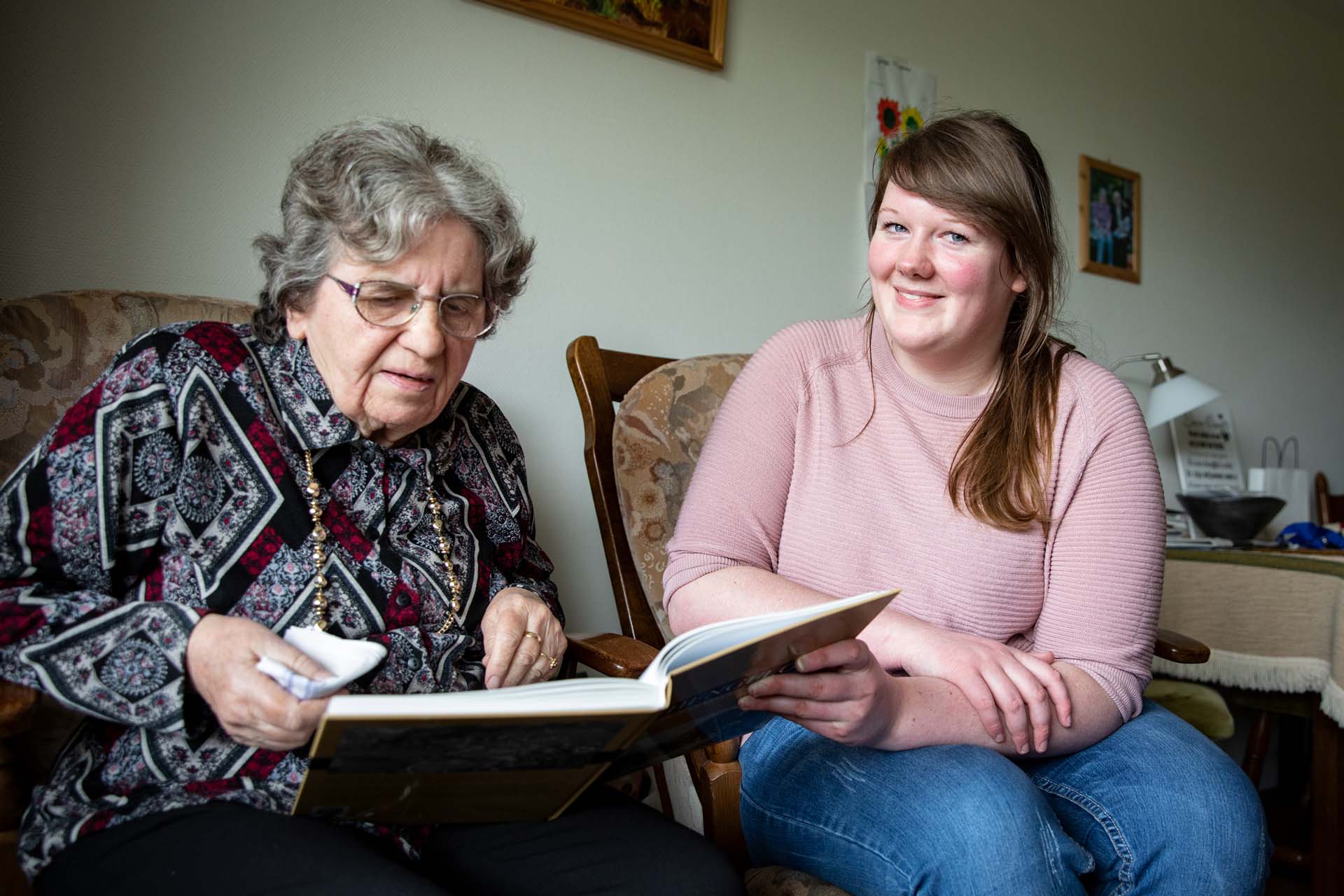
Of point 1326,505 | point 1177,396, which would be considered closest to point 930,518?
point 1177,396

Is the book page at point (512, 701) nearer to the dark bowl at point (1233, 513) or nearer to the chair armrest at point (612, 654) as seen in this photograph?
the chair armrest at point (612, 654)

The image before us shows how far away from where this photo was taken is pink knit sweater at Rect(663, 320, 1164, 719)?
1112 mm

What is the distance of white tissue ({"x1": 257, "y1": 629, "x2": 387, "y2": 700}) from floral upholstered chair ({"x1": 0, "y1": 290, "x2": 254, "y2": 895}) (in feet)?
1.28

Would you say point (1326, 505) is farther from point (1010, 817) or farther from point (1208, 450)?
point (1010, 817)

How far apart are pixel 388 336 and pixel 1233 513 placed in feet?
7.86

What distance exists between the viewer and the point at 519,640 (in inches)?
40.9

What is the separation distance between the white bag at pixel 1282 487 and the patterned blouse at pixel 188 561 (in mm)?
3002

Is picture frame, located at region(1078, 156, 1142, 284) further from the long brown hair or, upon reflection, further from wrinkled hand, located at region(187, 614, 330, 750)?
wrinkled hand, located at region(187, 614, 330, 750)

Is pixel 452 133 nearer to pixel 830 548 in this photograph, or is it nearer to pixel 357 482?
pixel 357 482

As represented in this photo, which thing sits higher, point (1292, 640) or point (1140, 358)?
point (1140, 358)

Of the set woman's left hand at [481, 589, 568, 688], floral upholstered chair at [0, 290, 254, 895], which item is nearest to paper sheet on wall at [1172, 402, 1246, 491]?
woman's left hand at [481, 589, 568, 688]

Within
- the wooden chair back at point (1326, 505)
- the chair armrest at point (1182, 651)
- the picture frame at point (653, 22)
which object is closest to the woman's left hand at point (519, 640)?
the chair armrest at point (1182, 651)

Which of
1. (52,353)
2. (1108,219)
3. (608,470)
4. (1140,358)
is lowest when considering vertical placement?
(608,470)

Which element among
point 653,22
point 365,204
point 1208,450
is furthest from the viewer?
point 1208,450
